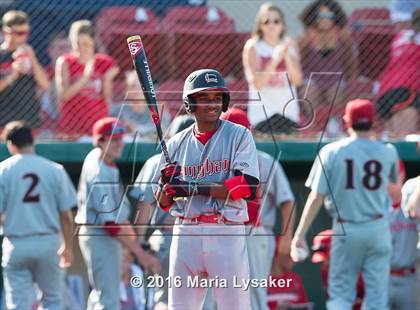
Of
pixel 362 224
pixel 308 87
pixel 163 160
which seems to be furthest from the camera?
pixel 308 87

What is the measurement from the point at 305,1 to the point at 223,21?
2.12 ft

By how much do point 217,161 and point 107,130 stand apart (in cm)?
232

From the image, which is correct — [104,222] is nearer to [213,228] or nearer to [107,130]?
[107,130]

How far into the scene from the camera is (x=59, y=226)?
732cm

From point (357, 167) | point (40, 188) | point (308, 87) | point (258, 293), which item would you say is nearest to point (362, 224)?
point (357, 167)

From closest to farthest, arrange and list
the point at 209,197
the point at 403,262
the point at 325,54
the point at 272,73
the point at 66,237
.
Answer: the point at 209,197 → the point at 66,237 → the point at 403,262 → the point at 272,73 → the point at 325,54

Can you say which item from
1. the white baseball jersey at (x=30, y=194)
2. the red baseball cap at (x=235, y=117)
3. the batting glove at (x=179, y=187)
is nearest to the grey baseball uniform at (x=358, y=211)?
the red baseball cap at (x=235, y=117)

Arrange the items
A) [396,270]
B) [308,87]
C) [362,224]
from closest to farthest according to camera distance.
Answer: [362,224]
[396,270]
[308,87]

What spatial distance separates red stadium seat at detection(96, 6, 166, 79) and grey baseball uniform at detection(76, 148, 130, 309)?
1225mm

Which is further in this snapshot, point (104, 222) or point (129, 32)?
point (129, 32)

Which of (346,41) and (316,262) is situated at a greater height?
(346,41)

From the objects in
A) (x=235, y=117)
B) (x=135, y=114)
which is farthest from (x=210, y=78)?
(x=135, y=114)

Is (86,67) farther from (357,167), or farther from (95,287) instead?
(357,167)

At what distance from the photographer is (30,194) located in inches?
284
